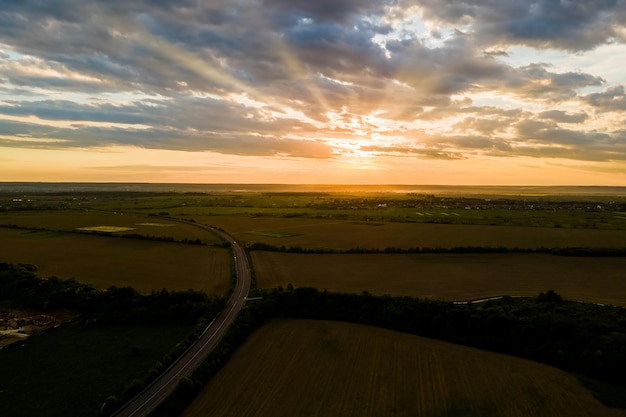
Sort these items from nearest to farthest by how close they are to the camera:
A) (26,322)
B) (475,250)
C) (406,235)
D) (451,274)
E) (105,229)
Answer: (26,322) < (451,274) < (475,250) < (406,235) < (105,229)

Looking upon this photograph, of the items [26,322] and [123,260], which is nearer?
[26,322]

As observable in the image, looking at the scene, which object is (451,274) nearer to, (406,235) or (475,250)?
(475,250)

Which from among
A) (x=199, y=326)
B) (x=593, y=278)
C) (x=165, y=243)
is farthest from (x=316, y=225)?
(x=199, y=326)

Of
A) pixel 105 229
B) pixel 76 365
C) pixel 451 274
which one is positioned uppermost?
pixel 105 229

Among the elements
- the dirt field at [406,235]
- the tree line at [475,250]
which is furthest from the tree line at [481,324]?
the dirt field at [406,235]

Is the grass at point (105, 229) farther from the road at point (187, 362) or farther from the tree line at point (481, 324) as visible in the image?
the tree line at point (481, 324)

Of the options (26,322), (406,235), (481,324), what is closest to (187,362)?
(26,322)

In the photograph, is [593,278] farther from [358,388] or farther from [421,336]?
[358,388]
